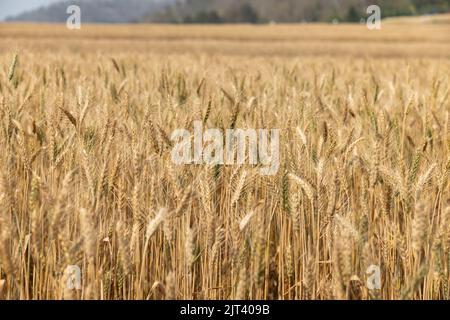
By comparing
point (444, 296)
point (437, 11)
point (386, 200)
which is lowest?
point (444, 296)

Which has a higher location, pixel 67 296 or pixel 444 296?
pixel 67 296

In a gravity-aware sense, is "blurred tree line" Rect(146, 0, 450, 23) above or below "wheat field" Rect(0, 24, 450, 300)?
above

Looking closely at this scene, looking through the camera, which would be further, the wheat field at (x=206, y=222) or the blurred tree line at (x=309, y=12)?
the blurred tree line at (x=309, y=12)

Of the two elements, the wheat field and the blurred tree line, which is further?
the blurred tree line

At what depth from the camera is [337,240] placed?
3.93ft

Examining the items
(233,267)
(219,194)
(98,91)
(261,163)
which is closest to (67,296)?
(233,267)

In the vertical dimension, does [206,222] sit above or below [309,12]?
below

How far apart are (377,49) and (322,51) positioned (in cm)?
262

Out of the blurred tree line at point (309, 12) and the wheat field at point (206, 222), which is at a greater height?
the blurred tree line at point (309, 12)

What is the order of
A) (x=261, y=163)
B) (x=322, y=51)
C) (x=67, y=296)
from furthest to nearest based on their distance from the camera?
(x=322, y=51)
(x=261, y=163)
(x=67, y=296)

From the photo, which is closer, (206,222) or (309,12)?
(206,222)

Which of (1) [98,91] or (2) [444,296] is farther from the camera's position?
(1) [98,91]
